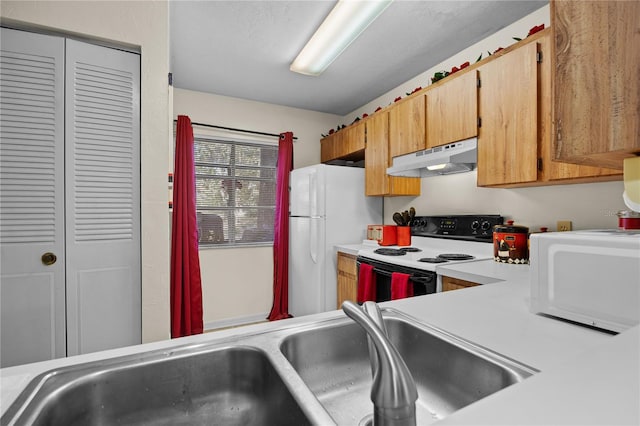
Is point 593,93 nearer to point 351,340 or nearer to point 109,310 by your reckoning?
point 351,340

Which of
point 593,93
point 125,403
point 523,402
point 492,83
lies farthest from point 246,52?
point 523,402

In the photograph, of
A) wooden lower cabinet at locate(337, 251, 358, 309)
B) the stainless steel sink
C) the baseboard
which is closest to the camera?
the stainless steel sink

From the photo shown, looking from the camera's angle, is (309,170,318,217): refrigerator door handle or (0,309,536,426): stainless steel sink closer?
(0,309,536,426): stainless steel sink

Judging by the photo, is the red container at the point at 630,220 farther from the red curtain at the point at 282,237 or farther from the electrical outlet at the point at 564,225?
the red curtain at the point at 282,237

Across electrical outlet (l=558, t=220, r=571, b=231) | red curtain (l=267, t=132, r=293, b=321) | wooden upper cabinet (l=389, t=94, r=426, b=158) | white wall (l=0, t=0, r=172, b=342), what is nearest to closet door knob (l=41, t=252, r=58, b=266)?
white wall (l=0, t=0, r=172, b=342)

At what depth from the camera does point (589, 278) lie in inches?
31.9

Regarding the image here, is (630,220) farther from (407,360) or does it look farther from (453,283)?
(453,283)

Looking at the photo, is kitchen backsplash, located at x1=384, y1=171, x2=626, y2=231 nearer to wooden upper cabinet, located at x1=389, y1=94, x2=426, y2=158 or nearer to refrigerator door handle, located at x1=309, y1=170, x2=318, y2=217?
wooden upper cabinet, located at x1=389, y1=94, x2=426, y2=158

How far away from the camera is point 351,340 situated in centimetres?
89

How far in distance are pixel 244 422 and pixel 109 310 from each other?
136 cm

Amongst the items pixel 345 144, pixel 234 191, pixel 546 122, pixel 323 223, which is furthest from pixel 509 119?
pixel 234 191

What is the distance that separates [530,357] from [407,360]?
12.6 inches

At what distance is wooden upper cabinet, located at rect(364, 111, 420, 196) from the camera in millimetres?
2924

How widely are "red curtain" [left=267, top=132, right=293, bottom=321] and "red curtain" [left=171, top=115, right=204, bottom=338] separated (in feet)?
2.94
